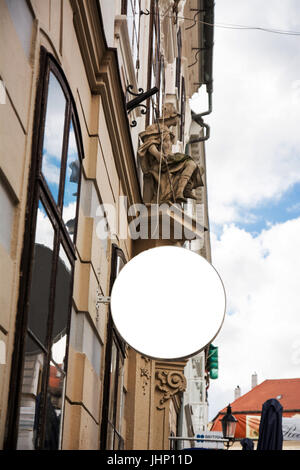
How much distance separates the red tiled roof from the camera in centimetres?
3281

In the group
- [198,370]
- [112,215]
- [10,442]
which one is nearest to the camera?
[10,442]

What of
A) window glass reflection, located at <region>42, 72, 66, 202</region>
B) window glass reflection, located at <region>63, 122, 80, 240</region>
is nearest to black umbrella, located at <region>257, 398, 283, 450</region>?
window glass reflection, located at <region>63, 122, 80, 240</region>

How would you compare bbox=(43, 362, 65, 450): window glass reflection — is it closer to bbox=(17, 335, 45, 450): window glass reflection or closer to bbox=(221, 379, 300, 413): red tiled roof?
bbox=(17, 335, 45, 450): window glass reflection

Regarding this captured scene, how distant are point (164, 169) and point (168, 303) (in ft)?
16.3

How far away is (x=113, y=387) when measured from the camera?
26.0ft

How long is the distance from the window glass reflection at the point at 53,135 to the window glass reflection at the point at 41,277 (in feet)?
0.88

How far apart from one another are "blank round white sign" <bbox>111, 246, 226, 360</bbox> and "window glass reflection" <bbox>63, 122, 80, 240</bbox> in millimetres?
515

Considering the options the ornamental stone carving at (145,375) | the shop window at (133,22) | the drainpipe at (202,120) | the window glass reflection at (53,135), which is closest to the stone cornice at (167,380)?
the ornamental stone carving at (145,375)

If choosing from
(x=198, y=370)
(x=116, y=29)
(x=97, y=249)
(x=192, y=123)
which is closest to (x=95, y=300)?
(x=97, y=249)

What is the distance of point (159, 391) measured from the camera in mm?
10531

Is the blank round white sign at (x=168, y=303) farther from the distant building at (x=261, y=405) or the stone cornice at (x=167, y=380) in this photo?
the distant building at (x=261, y=405)

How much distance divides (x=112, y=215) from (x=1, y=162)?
4231 millimetres
